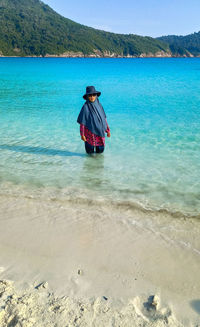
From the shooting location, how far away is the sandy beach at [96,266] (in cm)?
262

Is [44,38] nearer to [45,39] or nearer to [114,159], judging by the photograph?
[45,39]

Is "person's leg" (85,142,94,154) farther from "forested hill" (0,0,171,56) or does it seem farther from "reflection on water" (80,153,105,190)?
"forested hill" (0,0,171,56)

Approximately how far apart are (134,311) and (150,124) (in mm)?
9163

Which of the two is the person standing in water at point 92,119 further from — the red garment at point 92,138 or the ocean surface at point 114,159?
the ocean surface at point 114,159

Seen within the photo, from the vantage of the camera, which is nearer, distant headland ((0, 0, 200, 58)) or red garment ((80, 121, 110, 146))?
red garment ((80, 121, 110, 146))

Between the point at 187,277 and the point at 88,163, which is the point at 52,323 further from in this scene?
the point at 88,163

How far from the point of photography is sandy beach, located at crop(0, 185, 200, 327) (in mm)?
2625

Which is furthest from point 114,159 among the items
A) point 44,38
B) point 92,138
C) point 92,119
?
point 44,38

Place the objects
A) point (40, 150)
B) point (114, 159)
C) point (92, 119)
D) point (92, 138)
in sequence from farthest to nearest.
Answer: point (40, 150)
point (114, 159)
point (92, 138)
point (92, 119)

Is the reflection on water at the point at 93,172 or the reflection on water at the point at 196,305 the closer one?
the reflection on water at the point at 196,305

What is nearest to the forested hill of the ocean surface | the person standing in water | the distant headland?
the distant headland

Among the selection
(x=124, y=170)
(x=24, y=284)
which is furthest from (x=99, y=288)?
(x=124, y=170)

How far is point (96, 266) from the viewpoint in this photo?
130 inches

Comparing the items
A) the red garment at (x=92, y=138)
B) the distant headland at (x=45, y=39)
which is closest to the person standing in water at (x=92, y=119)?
the red garment at (x=92, y=138)
